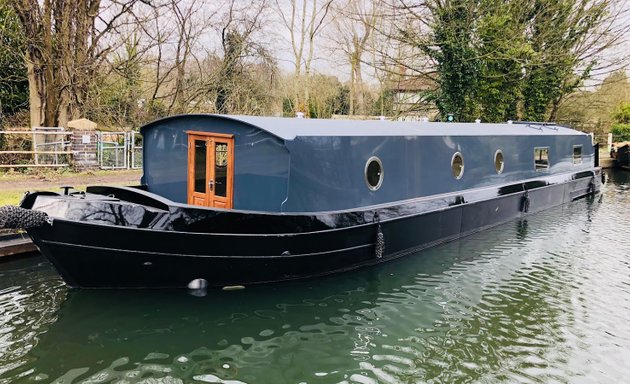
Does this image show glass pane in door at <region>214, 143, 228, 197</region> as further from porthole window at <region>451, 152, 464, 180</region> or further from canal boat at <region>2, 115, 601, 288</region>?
porthole window at <region>451, 152, 464, 180</region>

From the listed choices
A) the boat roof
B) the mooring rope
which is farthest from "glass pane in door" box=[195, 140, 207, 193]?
the mooring rope

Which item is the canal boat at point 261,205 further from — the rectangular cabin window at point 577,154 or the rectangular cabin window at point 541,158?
the rectangular cabin window at point 577,154

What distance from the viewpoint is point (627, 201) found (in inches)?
590

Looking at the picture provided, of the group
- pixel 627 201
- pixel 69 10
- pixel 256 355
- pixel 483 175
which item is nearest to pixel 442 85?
pixel 627 201

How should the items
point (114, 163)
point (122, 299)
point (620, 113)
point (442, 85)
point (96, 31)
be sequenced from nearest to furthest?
point (122, 299) < point (114, 163) < point (96, 31) < point (442, 85) < point (620, 113)

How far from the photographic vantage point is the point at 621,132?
2939 centimetres

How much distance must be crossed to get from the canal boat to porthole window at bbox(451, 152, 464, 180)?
3 cm

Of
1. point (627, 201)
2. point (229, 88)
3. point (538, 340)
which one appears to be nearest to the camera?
point (538, 340)

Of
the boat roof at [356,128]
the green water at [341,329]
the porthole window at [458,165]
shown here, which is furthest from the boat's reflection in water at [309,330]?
the porthole window at [458,165]

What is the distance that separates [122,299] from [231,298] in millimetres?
1308

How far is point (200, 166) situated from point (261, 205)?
126 centimetres

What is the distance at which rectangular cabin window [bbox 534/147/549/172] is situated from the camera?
12.4 meters

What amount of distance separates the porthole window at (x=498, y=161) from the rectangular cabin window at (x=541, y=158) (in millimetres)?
1884

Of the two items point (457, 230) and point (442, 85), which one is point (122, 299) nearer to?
point (457, 230)
